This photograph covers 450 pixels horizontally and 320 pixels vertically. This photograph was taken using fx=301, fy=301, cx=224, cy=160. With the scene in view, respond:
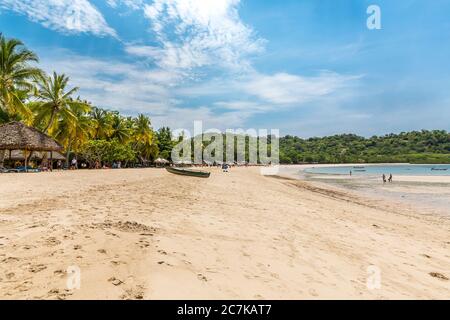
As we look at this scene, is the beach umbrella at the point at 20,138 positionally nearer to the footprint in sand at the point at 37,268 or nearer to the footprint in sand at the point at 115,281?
the footprint in sand at the point at 37,268

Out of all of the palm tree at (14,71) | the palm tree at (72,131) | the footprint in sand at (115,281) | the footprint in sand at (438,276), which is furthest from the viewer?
the palm tree at (72,131)

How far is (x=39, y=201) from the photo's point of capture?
856cm

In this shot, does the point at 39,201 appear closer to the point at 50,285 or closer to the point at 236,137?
the point at 50,285

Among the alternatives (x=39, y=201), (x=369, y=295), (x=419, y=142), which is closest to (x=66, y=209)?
(x=39, y=201)

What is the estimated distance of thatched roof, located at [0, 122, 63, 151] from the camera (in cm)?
2721

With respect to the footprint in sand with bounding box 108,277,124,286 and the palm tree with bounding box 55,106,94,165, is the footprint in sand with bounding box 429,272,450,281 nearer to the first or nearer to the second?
the footprint in sand with bounding box 108,277,124,286

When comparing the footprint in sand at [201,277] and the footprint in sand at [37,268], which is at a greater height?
the footprint in sand at [37,268]

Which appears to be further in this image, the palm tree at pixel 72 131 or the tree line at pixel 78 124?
the palm tree at pixel 72 131

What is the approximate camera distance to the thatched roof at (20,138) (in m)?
27.2

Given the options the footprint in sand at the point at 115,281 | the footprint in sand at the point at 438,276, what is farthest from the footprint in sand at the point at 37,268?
the footprint in sand at the point at 438,276

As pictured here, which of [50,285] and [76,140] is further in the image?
[76,140]

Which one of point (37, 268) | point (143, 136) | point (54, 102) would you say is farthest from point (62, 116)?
point (37, 268)

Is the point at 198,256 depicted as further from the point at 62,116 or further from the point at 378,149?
the point at 378,149
